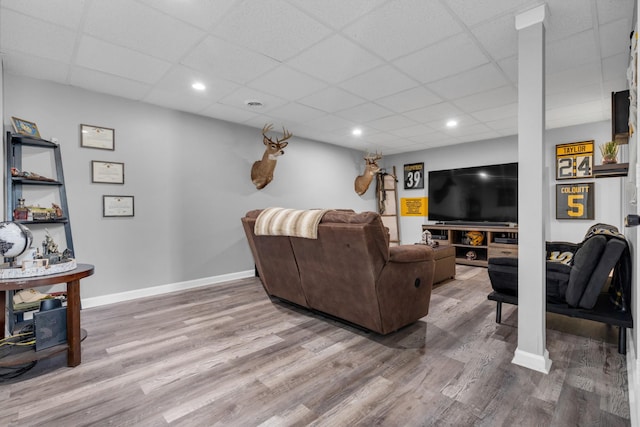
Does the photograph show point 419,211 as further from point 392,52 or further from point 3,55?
point 3,55

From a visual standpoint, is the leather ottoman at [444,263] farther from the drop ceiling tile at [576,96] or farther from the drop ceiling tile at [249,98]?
the drop ceiling tile at [249,98]

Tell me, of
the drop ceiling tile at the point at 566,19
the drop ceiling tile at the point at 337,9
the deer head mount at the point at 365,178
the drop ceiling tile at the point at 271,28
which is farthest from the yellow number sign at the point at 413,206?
the drop ceiling tile at the point at 337,9

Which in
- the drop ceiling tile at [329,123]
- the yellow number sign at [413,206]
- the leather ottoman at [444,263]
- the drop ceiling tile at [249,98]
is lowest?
the leather ottoman at [444,263]

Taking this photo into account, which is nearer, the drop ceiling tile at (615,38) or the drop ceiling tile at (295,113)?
the drop ceiling tile at (615,38)

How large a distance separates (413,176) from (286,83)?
444cm

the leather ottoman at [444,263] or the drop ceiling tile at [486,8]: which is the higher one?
the drop ceiling tile at [486,8]

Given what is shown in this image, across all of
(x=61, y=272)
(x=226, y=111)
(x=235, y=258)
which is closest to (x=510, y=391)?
(x=61, y=272)

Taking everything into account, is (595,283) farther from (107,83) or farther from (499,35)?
(107,83)

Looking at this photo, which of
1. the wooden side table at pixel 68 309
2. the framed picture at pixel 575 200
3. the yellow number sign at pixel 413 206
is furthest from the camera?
the yellow number sign at pixel 413 206

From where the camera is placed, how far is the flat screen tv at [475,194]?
5.51m

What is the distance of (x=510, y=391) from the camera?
5.82ft

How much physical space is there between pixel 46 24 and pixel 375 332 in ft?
11.4

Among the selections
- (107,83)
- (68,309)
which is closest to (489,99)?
(107,83)

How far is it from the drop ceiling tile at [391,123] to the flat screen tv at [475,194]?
2.02 meters
